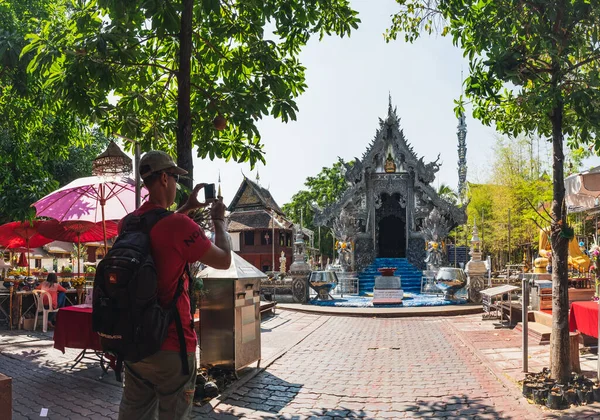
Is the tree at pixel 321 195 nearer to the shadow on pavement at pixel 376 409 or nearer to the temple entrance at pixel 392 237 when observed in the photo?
the temple entrance at pixel 392 237

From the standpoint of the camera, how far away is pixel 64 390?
22.7 ft

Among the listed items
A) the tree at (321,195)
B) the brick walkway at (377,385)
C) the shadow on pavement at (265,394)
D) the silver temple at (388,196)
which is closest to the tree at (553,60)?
the brick walkway at (377,385)

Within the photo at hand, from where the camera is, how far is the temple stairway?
2720 centimetres

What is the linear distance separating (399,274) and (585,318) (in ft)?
69.4

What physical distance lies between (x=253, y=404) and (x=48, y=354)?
5147 millimetres

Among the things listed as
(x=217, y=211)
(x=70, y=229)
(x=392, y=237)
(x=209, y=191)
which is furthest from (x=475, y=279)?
(x=217, y=211)

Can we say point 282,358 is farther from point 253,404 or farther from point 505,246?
point 505,246

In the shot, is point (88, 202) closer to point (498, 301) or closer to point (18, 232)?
point (18, 232)

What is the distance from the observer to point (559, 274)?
21.6ft

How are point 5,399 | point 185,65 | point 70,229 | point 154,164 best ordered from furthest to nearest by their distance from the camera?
point 70,229 → point 185,65 → point 154,164 → point 5,399

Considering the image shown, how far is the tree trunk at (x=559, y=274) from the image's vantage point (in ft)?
20.9

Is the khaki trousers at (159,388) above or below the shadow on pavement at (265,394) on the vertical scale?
above

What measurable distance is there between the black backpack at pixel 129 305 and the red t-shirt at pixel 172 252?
0.09 metres

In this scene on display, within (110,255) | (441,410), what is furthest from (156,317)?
Answer: (441,410)
